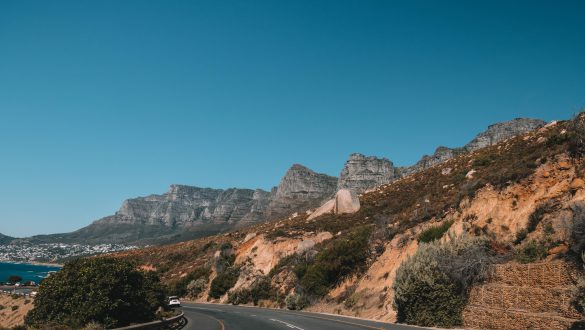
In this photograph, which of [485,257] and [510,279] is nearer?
[510,279]

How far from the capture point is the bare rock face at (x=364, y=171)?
150750 millimetres

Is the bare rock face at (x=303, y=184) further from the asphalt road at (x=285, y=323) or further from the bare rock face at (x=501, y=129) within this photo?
the asphalt road at (x=285, y=323)

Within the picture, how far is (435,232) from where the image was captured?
27.0 m

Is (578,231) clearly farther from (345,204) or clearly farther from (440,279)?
(345,204)

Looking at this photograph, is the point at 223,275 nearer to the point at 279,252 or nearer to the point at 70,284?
the point at 279,252

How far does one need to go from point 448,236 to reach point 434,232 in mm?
1992

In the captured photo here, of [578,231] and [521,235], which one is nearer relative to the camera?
[578,231]

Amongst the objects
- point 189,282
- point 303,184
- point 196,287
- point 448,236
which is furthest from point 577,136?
point 303,184

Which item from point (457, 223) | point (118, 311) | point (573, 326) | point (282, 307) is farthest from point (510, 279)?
point (282, 307)

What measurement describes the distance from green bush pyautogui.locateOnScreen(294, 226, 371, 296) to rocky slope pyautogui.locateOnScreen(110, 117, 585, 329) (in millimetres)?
78

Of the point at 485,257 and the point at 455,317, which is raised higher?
the point at 485,257

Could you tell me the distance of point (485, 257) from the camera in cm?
1884

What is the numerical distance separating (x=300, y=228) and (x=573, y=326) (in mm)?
41613

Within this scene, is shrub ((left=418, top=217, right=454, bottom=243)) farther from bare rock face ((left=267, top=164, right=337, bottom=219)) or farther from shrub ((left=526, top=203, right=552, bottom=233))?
bare rock face ((left=267, top=164, right=337, bottom=219))
